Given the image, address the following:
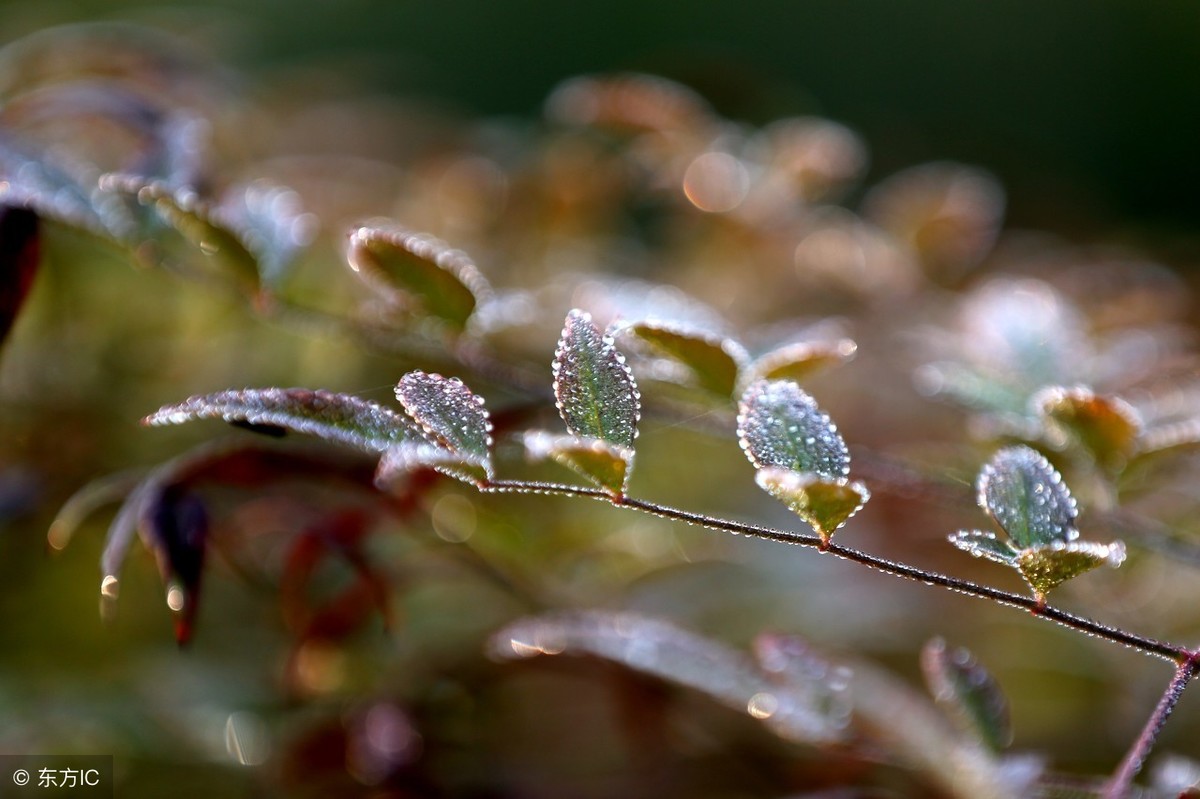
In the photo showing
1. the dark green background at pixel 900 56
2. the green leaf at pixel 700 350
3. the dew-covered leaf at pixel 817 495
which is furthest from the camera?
the dark green background at pixel 900 56

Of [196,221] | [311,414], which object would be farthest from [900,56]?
[311,414]

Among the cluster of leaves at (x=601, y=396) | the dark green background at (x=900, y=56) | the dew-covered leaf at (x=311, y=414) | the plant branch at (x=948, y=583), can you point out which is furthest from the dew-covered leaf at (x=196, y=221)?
the dark green background at (x=900, y=56)

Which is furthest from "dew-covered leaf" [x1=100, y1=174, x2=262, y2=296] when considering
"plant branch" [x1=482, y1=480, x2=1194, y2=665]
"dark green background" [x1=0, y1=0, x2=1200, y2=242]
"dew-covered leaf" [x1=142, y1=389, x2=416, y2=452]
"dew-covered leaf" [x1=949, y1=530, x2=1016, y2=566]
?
"dark green background" [x1=0, y1=0, x2=1200, y2=242]

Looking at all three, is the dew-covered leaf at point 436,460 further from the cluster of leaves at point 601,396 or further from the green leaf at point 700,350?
the green leaf at point 700,350

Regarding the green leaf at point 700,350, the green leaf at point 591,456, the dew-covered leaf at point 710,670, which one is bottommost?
the dew-covered leaf at point 710,670

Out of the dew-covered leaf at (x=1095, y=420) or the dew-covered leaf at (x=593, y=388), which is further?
the dew-covered leaf at (x=1095, y=420)

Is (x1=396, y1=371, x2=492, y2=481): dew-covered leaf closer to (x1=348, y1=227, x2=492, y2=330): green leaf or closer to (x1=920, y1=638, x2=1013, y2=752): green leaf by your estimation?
(x1=348, y1=227, x2=492, y2=330): green leaf

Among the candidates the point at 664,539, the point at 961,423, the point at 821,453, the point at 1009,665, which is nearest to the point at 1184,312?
the point at 961,423
